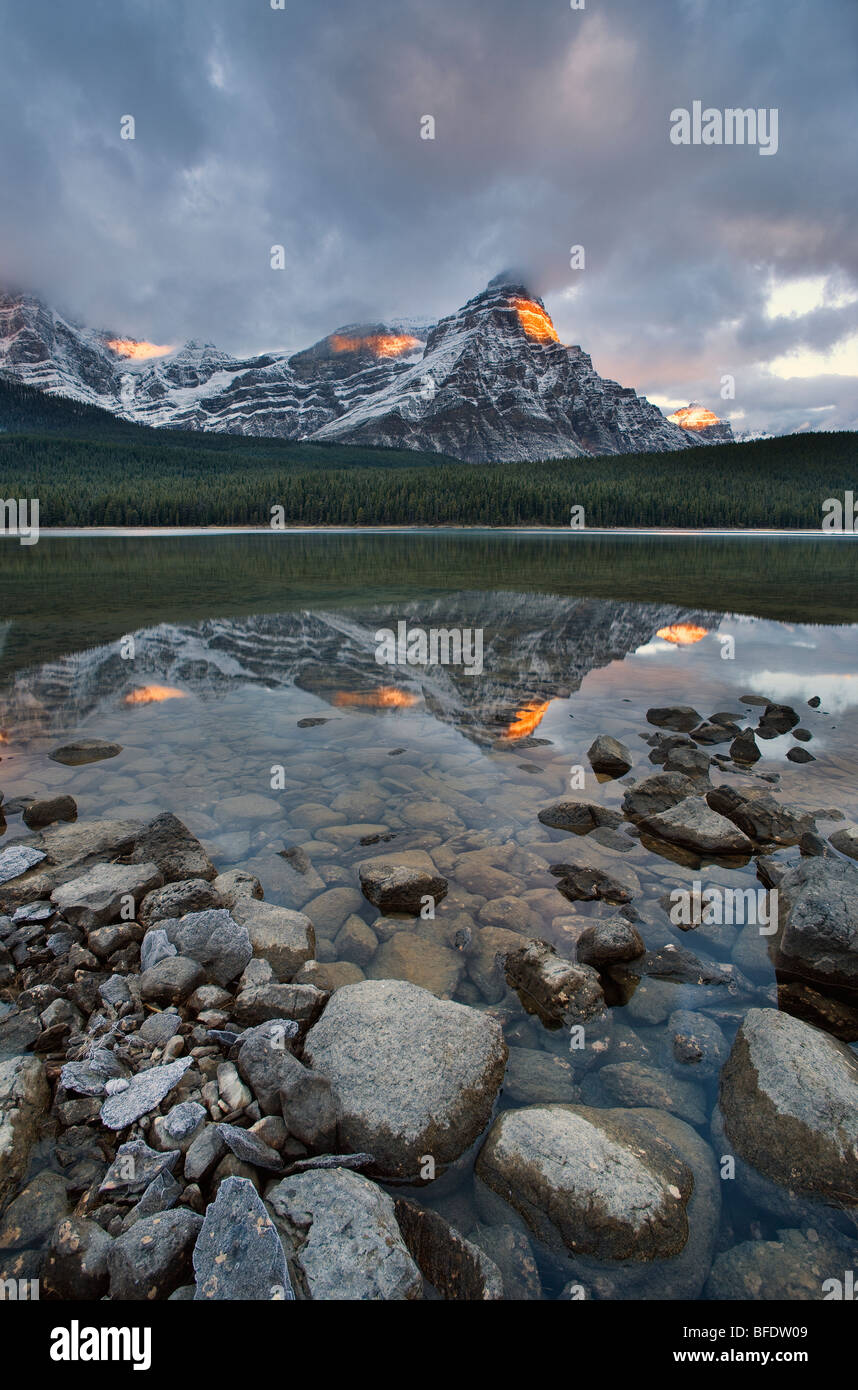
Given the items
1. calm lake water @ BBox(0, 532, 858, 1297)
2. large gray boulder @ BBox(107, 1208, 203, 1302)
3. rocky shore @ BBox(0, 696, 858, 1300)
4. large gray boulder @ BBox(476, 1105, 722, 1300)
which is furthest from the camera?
calm lake water @ BBox(0, 532, 858, 1297)

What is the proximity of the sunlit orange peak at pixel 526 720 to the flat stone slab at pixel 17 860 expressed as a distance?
780cm

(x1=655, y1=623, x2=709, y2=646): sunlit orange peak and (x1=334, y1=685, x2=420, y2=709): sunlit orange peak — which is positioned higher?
(x1=655, y1=623, x2=709, y2=646): sunlit orange peak

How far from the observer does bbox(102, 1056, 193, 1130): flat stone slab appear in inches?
154

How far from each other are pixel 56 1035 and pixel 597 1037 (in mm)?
4020

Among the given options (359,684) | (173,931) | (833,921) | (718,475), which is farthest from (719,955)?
(718,475)

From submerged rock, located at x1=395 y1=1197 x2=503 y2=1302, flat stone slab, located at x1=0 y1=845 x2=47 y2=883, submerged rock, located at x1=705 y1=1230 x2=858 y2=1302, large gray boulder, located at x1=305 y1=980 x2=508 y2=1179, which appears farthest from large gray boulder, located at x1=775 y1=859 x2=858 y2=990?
flat stone slab, located at x1=0 y1=845 x2=47 y2=883

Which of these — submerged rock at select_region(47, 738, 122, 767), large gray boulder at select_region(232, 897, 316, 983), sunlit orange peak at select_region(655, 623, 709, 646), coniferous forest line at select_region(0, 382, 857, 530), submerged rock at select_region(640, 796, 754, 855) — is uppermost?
coniferous forest line at select_region(0, 382, 857, 530)

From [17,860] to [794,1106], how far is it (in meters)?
7.22

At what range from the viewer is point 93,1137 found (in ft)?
12.9

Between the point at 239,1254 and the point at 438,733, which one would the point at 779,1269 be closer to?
the point at 239,1254

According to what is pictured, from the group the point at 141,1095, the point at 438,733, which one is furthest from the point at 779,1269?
the point at 438,733

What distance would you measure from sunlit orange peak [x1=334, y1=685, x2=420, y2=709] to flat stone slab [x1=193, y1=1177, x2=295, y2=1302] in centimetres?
1102

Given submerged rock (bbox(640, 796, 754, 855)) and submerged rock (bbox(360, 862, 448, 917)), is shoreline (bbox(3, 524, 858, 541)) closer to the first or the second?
submerged rock (bbox(640, 796, 754, 855))
